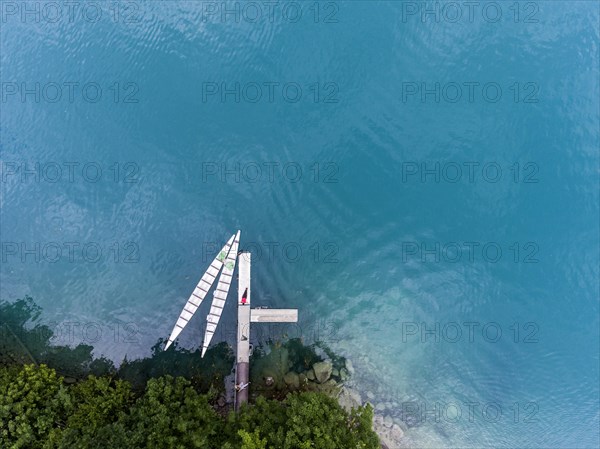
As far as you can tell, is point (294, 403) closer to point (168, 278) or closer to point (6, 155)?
point (168, 278)

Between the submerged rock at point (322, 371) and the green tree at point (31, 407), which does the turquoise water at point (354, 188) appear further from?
the green tree at point (31, 407)

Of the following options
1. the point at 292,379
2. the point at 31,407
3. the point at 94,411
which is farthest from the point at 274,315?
the point at 31,407

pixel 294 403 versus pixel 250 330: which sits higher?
pixel 250 330

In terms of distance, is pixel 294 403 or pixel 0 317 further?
pixel 0 317

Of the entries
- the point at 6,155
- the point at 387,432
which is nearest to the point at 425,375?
the point at 387,432

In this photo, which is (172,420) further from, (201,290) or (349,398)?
(349,398)

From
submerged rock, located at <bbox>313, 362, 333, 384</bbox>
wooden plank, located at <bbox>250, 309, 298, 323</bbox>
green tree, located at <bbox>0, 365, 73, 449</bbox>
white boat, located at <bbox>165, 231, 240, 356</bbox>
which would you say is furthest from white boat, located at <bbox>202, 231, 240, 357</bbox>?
green tree, located at <bbox>0, 365, 73, 449</bbox>
